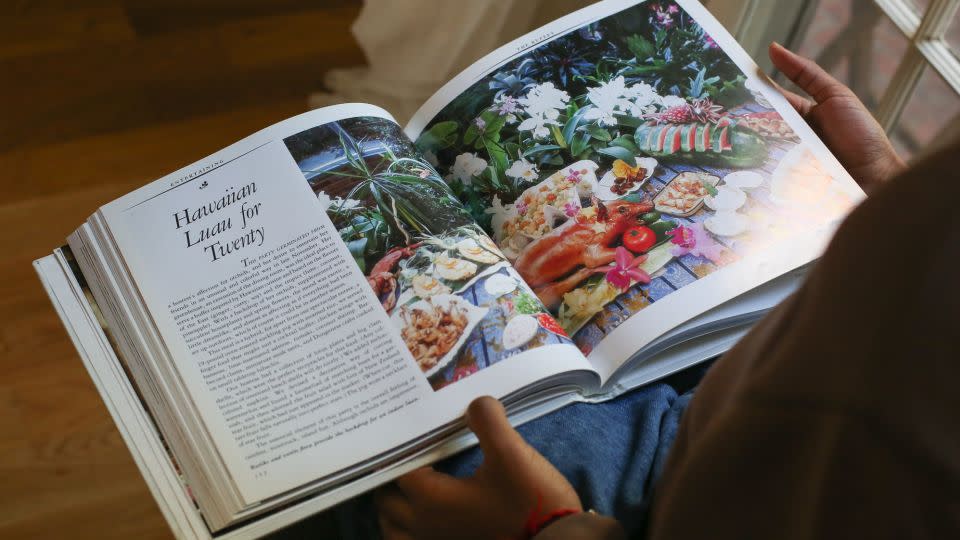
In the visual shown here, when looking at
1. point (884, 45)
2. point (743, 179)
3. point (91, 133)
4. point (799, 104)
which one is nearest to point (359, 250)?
point (743, 179)

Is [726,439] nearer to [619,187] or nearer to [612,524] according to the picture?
[612,524]

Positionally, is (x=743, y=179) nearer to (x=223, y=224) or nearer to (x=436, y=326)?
(x=436, y=326)

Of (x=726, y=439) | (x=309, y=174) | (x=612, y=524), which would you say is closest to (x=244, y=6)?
(x=309, y=174)

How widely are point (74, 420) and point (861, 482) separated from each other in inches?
40.0

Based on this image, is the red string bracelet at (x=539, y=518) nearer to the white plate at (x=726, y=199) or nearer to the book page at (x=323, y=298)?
the book page at (x=323, y=298)

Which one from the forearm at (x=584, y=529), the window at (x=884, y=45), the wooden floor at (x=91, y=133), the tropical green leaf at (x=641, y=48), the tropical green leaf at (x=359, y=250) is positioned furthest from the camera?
the wooden floor at (x=91, y=133)

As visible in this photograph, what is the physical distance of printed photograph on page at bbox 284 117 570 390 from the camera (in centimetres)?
53

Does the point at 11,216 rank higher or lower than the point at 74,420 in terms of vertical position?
higher

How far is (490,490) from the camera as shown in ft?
1.63

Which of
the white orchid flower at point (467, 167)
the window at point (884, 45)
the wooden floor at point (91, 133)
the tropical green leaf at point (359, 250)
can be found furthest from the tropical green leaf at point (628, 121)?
the wooden floor at point (91, 133)

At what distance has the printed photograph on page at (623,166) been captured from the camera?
1.87 feet

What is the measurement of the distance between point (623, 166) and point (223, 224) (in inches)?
11.4

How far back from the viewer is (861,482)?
0.80 ft

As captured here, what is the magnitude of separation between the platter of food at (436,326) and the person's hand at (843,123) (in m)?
0.32
